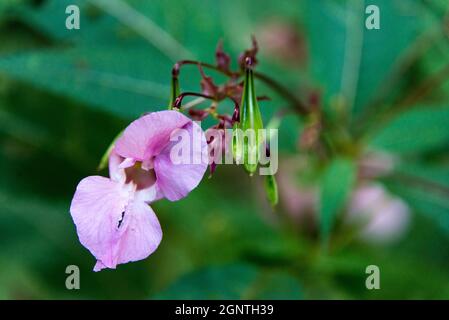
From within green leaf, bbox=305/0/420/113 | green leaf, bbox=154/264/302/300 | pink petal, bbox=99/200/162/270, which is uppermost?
green leaf, bbox=305/0/420/113

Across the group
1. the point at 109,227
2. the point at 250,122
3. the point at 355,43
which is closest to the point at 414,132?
the point at 355,43

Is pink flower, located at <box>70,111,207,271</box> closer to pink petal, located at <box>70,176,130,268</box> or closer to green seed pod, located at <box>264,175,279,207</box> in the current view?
pink petal, located at <box>70,176,130,268</box>

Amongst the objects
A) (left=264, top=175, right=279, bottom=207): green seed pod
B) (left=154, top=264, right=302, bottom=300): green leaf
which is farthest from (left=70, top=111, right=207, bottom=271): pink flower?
(left=154, top=264, right=302, bottom=300): green leaf

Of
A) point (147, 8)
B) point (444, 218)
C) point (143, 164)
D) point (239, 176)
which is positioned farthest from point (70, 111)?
point (444, 218)

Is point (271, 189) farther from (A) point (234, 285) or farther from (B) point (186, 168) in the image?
(A) point (234, 285)

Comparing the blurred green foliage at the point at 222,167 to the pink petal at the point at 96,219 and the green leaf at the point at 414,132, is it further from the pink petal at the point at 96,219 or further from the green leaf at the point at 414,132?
the pink petal at the point at 96,219

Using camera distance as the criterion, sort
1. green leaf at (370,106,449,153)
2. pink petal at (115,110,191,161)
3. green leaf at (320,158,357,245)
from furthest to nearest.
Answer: green leaf at (370,106,449,153), green leaf at (320,158,357,245), pink petal at (115,110,191,161)

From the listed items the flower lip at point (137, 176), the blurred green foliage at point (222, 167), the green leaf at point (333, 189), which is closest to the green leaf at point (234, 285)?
the blurred green foliage at point (222, 167)
